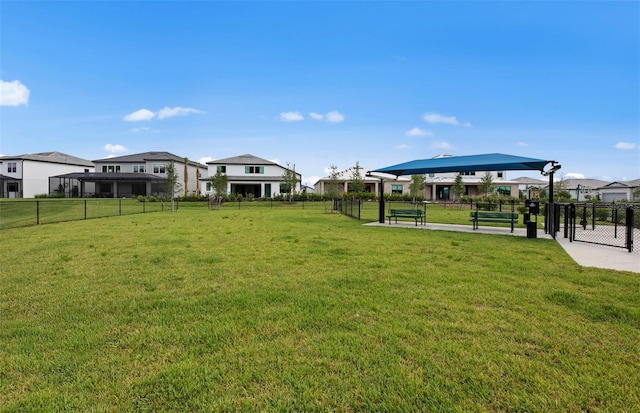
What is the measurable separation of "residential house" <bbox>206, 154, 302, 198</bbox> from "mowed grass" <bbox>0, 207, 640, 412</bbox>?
4273 centimetres

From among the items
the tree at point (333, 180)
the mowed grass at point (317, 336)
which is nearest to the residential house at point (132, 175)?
the tree at point (333, 180)

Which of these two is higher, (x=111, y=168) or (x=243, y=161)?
(x=243, y=161)

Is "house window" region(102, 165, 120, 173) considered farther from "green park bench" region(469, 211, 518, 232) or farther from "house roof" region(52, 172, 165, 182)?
"green park bench" region(469, 211, 518, 232)

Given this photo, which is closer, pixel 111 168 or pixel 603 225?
pixel 603 225

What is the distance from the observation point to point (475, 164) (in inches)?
582

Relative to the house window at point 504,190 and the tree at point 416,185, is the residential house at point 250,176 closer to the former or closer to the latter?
the tree at point 416,185

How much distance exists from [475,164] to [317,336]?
45.0 feet

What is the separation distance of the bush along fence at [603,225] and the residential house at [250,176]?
36629mm

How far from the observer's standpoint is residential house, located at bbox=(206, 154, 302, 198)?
49281 mm

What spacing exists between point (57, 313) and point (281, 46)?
734 inches

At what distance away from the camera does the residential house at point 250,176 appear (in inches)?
1940

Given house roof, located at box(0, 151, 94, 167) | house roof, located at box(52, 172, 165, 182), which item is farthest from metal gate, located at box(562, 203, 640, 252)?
house roof, located at box(0, 151, 94, 167)

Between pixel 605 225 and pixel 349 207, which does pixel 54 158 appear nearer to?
pixel 349 207

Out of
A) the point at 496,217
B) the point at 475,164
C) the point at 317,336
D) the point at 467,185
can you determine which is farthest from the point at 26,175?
the point at 467,185
